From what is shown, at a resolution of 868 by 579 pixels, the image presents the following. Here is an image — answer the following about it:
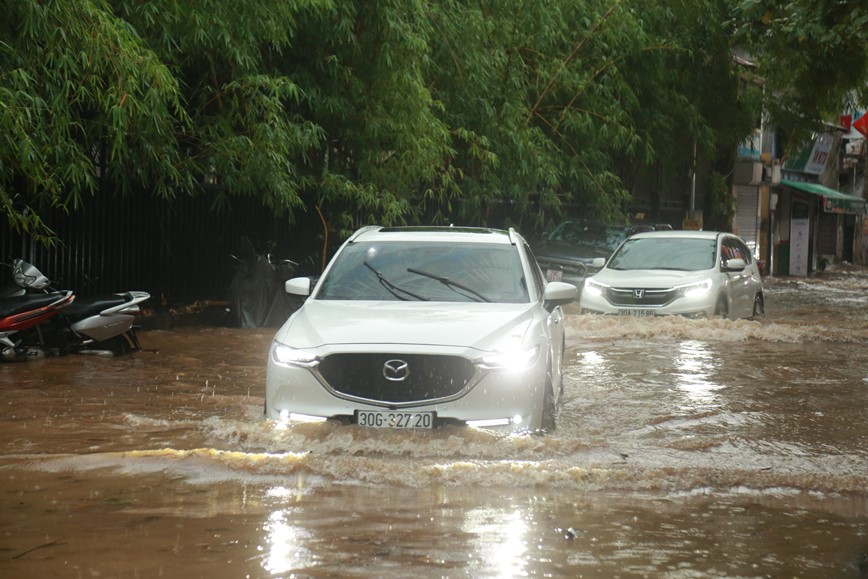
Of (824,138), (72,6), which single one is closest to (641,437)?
Answer: (72,6)

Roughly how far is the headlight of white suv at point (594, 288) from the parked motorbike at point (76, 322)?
720 centimetres

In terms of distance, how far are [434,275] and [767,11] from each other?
9559 mm

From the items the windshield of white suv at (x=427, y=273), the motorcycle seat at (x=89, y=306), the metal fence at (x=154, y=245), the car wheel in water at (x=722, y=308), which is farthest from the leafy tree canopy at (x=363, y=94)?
the car wheel in water at (x=722, y=308)

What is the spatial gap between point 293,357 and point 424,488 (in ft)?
4.35

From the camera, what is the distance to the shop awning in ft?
148

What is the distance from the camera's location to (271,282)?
57.2ft

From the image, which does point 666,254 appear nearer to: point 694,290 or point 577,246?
point 694,290

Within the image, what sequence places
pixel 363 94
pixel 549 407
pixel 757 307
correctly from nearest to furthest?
pixel 549 407 < pixel 363 94 < pixel 757 307

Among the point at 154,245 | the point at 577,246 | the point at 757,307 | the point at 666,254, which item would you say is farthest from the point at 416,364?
the point at 577,246

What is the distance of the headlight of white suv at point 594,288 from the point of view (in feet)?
60.0

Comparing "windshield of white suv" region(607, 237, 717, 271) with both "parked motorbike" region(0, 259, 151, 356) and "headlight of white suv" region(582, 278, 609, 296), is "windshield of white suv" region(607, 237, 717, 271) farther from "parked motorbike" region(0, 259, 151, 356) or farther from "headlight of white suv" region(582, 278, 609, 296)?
"parked motorbike" region(0, 259, 151, 356)

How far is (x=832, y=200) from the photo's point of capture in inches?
1786

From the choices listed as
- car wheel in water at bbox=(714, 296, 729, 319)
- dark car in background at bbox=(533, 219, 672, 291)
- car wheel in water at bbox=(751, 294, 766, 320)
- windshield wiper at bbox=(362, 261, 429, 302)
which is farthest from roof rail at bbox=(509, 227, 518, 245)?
dark car in background at bbox=(533, 219, 672, 291)

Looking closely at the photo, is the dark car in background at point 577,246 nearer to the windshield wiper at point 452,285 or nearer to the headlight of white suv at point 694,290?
the headlight of white suv at point 694,290
